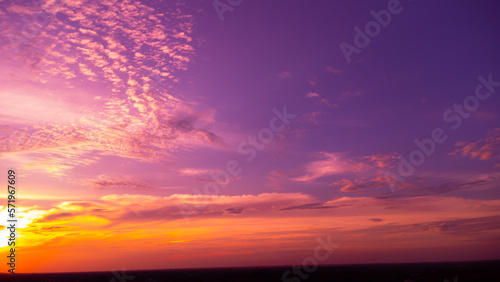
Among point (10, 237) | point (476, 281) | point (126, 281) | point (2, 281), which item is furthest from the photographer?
point (126, 281)

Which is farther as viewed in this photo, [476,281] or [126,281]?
[126,281]

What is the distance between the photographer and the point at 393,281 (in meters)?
74.4

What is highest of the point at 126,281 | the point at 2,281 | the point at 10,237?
the point at 10,237

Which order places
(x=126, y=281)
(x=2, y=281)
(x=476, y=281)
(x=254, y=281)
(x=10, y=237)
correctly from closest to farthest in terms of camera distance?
(x=10, y=237) < (x=476, y=281) < (x=2, y=281) < (x=254, y=281) < (x=126, y=281)

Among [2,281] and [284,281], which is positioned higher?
[2,281]

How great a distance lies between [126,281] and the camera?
11194cm

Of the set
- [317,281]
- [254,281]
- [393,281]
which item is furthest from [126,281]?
[393,281]

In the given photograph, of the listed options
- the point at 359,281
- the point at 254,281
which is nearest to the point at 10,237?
the point at 254,281

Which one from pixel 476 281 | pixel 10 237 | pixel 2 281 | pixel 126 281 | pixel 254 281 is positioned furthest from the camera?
pixel 126 281

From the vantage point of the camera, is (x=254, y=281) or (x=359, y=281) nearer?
(x=359, y=281)

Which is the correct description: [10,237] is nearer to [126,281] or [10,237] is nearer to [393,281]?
[393,281]

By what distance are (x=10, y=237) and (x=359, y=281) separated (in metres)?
68.4

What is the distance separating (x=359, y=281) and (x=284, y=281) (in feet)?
60.4

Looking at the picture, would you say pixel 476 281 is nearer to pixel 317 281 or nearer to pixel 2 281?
pixel 317 281
